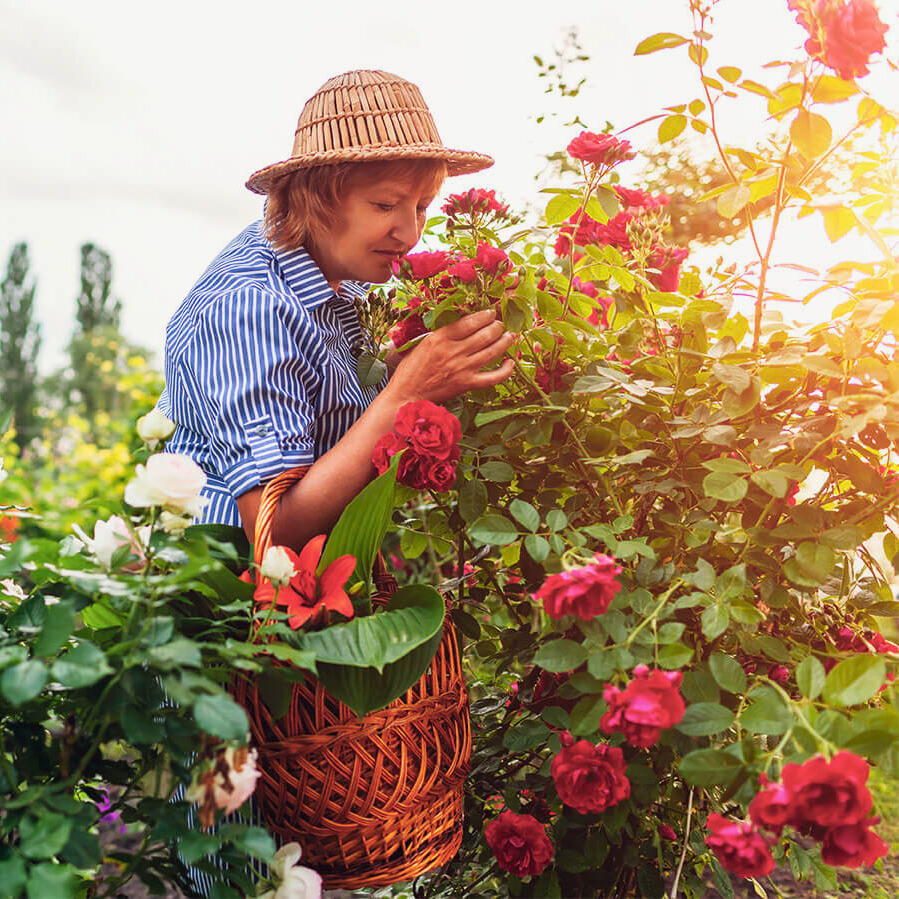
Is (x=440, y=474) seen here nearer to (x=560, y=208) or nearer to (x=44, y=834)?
(x=560, y=208)

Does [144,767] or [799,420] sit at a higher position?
[799,420]

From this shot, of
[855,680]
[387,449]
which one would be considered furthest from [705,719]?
[387,449]

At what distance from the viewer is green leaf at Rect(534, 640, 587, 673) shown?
37.1 inches

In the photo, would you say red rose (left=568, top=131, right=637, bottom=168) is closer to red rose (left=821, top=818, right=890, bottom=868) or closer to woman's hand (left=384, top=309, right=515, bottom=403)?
woman's hand (left=384, top=309, right=515, bottom=403)

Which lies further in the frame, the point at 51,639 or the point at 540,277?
the point at 540,277

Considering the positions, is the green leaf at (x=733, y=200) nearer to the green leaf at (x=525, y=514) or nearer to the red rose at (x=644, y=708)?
the green leaf at (x=525, y=514)

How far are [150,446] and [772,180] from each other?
2.92 feet

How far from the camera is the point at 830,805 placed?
70 cm

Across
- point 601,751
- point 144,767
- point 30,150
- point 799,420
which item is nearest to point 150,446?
point 144,767

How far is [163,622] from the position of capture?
0.76 metres

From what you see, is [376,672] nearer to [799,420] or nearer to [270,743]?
[270,743]

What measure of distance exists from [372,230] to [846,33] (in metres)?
0.76

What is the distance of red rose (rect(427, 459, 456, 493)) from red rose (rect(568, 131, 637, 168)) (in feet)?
1.65

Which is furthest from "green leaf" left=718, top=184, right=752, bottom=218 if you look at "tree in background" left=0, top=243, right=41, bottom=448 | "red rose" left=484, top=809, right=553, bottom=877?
"tree in background" left=0, top=243, right=41, bottom=448
